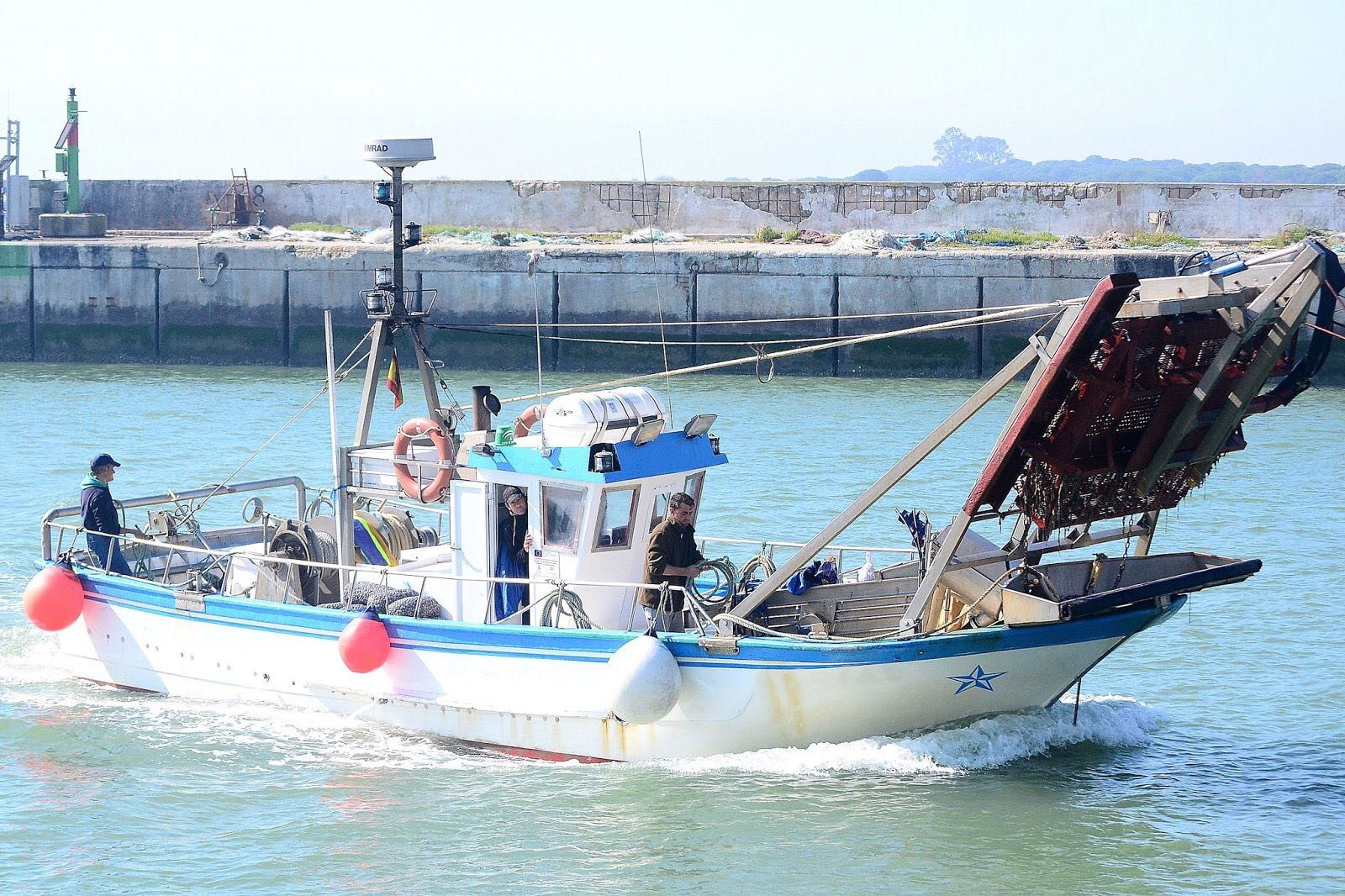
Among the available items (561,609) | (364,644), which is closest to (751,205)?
(364,644)

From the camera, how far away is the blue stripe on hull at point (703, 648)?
10.8 meters

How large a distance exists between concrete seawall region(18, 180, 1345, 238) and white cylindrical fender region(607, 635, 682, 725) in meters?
30.1

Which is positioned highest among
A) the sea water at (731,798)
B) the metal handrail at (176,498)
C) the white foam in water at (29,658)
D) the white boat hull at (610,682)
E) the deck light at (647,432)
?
the deck light at (647,432)

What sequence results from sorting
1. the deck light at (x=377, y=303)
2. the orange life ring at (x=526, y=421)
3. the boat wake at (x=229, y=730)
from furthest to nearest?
the deck light at (x=377, y=303)
the orange life ring at (x=526, y=421)
the boat wake at (x=229, y=730)

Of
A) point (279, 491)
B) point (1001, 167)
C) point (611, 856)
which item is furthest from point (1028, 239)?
point (1001, 167)

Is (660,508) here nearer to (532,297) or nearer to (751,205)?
(532,297)

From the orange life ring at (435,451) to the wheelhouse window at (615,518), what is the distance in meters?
1.24

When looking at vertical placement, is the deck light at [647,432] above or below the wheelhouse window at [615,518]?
above

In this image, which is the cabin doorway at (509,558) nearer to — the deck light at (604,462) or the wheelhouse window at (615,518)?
the wheelhouse window at (615,518)

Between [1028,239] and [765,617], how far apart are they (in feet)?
88.2

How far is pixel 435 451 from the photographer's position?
12445mm

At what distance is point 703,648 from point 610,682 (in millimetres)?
649

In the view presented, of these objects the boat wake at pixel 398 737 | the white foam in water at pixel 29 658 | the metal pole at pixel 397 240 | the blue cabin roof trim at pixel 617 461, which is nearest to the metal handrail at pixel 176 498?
the white foam in water at pixel 29 658

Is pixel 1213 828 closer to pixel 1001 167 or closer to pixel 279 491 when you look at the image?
pixel 279 491
